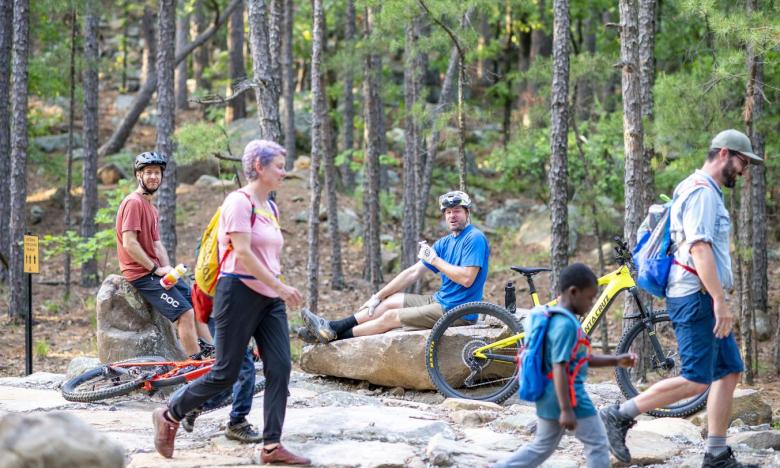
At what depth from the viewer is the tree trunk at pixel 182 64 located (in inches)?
1027

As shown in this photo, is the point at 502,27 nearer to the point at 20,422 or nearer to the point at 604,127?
the point at 604,127

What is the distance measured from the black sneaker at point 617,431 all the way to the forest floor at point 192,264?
6.32 m

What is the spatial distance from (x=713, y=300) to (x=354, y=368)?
409cm

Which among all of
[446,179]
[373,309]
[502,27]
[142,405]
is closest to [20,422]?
[142,405]

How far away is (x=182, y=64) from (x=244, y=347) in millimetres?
23767

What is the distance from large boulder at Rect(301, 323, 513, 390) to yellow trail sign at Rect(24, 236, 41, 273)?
3173 millimetres

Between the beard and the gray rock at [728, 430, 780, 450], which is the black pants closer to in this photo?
the beard

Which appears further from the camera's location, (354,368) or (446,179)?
(446,179)

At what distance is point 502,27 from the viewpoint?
30.1m

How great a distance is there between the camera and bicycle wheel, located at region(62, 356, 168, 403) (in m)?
7.19

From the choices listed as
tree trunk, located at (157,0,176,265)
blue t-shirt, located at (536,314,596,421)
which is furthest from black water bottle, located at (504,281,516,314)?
tree trunk, located at (157,0,176,265)

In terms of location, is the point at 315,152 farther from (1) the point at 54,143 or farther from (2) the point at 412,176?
(1) the point at 54,143

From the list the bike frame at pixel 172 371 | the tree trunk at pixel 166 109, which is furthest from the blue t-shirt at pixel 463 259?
the tree trunk at pixel 166 109

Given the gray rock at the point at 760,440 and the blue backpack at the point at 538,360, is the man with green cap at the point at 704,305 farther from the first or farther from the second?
the blue backpack at the point at 538,360
